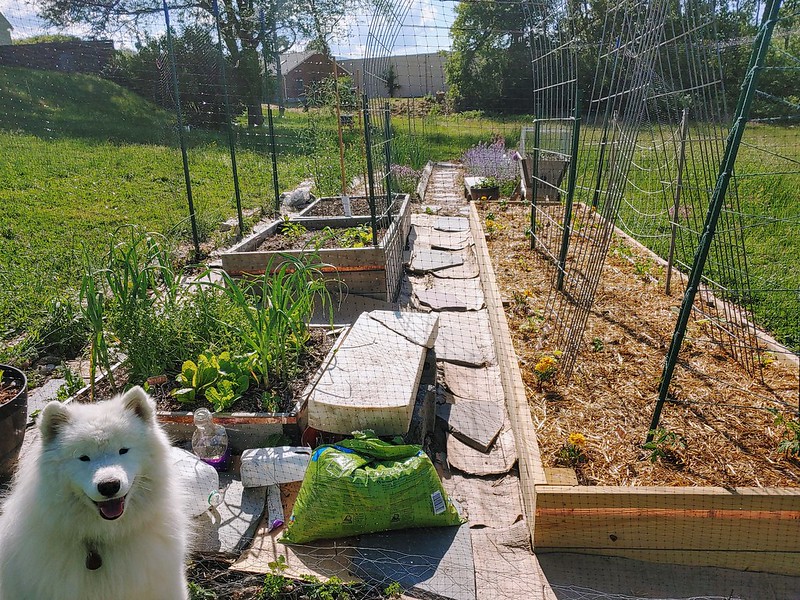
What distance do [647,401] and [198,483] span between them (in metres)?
2.51

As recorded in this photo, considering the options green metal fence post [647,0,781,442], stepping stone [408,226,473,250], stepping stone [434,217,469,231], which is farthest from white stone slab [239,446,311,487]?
stepping stone [434,217,469,231]

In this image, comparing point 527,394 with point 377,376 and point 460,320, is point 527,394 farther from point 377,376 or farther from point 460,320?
point 460,320

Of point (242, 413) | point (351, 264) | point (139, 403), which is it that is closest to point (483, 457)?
point (242, 413)

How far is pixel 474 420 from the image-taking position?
325cm

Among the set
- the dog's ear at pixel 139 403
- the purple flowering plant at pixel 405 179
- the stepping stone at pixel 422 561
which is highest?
the purple flowering plant at pixel 405 179

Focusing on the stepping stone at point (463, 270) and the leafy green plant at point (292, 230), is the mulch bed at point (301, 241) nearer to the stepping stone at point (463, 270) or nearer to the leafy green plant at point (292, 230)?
the leafy green plant at point (292, 230)

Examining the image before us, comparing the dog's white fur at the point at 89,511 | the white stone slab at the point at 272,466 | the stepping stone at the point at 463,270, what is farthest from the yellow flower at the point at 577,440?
the stepping stone at the point at 463,270

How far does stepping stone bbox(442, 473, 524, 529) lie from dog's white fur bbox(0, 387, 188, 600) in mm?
1438

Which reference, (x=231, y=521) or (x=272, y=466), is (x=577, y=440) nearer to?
(x=272, y=466)

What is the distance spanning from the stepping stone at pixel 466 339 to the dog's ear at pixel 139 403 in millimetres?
2661

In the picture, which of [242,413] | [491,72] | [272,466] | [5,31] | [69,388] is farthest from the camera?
[491,72]

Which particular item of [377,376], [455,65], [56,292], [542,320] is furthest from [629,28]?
[455,65]

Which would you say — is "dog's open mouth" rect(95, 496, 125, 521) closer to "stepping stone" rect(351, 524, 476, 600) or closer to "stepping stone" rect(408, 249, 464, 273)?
"stepping stone" rect(351, 524, 476, 600)

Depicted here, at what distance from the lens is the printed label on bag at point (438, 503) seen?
225cm
